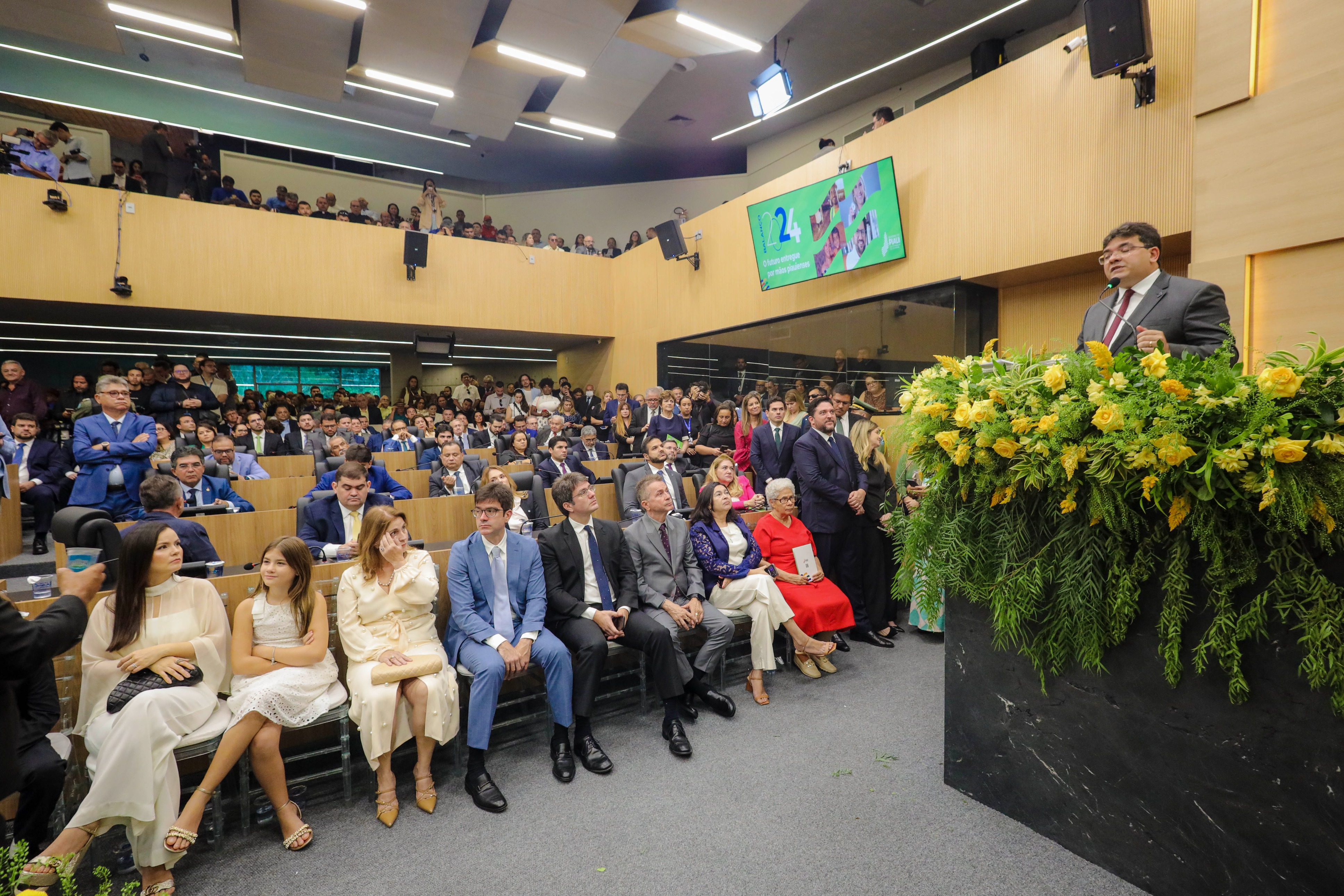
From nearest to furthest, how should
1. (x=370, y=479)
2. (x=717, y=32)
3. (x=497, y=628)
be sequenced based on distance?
1. (x=497, y=628)
2. (x=370, y=479)
3. (x=717, y=32)

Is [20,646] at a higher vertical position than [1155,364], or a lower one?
lower

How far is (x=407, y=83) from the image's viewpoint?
7.98 metres

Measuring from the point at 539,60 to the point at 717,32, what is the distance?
210cm

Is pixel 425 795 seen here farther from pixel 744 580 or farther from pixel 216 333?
pixel 216 333

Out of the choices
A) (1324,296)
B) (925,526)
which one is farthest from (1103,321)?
(1324,296)

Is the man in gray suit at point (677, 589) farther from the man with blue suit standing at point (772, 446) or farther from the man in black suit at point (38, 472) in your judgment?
the man in black suit at point (38, 472)

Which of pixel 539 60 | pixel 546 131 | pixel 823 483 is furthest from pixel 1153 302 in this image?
pixel 546 131

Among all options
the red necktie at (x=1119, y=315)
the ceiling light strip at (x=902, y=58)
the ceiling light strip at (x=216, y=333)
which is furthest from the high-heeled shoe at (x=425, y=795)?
the ceiling light strip at (x=216, y=333)

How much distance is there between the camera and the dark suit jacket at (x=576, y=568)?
3.19 metres

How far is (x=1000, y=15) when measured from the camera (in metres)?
7.25

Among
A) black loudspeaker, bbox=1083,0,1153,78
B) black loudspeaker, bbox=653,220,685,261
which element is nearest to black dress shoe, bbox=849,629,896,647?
black loudspeaker, bbox=1083,0,1153,78

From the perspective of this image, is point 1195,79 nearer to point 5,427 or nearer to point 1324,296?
point 1324,296

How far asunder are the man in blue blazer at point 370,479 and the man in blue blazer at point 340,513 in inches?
11.0

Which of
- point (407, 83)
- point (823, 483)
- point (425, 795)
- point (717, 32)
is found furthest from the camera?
point (407, 83)
